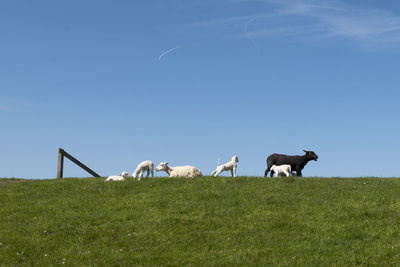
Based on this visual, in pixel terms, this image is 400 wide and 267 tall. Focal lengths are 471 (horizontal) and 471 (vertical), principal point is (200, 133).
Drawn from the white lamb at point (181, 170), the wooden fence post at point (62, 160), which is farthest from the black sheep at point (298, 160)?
the wooden fence post at point (62, 160)

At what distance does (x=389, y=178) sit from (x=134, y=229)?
19.2 m

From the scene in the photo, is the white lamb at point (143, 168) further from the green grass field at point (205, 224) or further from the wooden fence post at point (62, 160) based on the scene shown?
the wooden fence post at point (62, 160)

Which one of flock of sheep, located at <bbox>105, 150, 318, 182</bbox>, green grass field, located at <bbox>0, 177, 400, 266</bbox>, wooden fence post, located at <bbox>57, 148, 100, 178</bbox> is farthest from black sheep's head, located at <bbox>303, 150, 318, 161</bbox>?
wooden fence post, located at <bbox>57, 148, 100, 178</bbox>

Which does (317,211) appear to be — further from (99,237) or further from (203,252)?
(99,237)

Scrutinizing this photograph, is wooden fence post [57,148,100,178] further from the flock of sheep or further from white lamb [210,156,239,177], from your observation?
white lamb [210,156,239,177]

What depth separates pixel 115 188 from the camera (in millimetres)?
26969

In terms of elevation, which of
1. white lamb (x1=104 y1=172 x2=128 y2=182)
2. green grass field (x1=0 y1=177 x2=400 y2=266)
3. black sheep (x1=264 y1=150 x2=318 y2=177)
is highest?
black sheep (x1=264 y1=150 x2=318 y2=177)

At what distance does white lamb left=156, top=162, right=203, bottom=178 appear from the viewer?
30266 mm

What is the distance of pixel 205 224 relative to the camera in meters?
20.6

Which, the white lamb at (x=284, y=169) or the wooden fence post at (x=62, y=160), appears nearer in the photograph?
the white lamb at (x=284, y=169)

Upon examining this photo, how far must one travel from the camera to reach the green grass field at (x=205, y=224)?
1772 centimetres

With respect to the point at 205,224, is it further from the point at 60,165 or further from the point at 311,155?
the point at 60,165

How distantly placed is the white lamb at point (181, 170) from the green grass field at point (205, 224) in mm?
2314

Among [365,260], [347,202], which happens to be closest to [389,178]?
[347,202]
